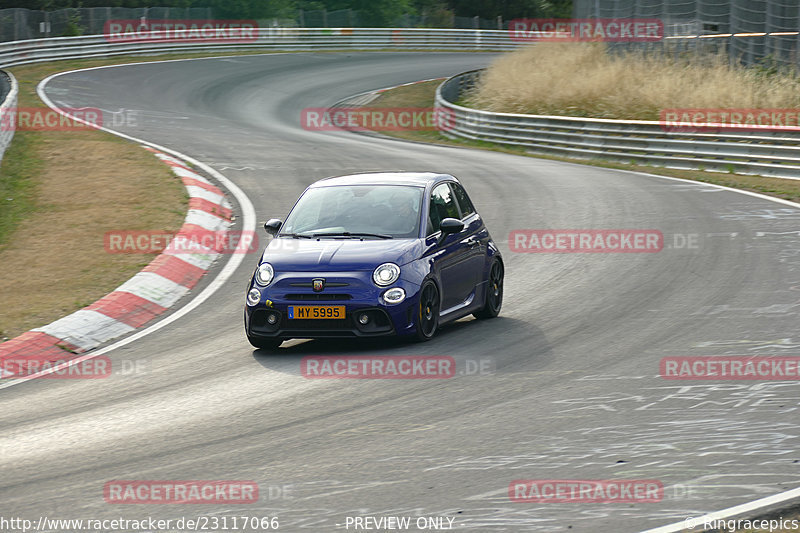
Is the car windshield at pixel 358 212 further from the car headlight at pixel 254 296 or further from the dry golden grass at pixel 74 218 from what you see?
the dry golden grass at pixel 74 218

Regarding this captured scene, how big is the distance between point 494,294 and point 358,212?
1.76 m

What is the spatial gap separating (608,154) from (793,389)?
19330mm

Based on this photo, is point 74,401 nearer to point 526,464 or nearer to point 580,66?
point 526,464

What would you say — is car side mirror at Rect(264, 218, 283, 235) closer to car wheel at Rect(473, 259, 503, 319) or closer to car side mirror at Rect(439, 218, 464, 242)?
car side mirror at Rect(439, 218, 464, 242)

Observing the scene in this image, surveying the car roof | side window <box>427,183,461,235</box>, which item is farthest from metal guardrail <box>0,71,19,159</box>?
side window <box>427,183,461,235</box>

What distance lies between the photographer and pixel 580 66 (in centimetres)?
3828

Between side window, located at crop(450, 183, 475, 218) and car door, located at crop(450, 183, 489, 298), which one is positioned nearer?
car door, located at crop(450, 183, 489, 298)

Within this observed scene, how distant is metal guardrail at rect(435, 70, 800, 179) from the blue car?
12511mm

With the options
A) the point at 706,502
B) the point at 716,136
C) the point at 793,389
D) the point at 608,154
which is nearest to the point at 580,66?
the point at 608,154

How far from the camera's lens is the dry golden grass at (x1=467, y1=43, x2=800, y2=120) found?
96.4 ft

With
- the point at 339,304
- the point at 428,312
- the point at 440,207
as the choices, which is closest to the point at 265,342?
the point at 339,304

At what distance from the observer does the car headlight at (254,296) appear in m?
9.92

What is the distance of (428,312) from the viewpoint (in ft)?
33.3

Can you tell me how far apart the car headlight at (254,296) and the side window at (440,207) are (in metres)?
1.79
